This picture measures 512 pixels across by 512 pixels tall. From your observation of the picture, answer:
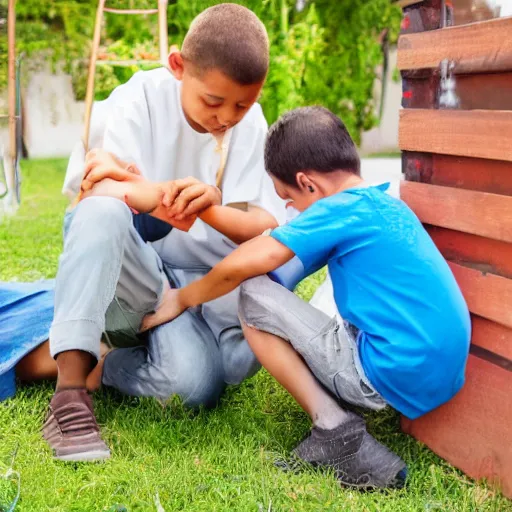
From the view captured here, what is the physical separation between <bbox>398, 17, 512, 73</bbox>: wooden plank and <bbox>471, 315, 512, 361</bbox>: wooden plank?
0.62 m

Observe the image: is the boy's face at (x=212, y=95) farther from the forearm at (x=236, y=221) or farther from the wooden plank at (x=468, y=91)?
the wooden plank at (x=468, y=91)

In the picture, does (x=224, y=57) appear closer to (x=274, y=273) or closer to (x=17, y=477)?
(x=274, y=273)

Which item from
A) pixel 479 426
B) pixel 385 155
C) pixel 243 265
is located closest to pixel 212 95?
pixel 243 265

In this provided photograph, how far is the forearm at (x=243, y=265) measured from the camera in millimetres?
2094

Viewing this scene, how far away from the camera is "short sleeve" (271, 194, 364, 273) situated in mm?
2037

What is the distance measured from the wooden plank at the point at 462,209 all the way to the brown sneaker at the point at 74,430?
41.3 inches

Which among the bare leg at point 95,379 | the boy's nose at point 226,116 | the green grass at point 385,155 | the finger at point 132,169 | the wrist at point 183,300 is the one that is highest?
the boy's nose at point 226,116

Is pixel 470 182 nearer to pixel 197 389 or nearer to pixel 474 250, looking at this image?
pixel 474 250

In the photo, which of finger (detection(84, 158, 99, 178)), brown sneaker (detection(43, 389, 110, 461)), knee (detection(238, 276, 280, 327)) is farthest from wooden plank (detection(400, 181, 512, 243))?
brown sneaker (detection(43, 389, 110, 461))

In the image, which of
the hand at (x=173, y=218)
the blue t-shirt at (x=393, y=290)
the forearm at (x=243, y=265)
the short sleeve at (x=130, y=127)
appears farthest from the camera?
the short sleeve at (x=130, y=127)

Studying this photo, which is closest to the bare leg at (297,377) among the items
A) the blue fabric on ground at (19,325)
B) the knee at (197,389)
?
the knee at (197,389)

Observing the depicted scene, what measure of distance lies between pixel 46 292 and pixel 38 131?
31.9 feet

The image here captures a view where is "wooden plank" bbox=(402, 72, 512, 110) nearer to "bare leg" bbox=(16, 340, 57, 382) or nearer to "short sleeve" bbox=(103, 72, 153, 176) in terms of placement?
"short sleeve" bbox=(103, 72, 153, 176)

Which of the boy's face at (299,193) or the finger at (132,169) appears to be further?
the finger at (132,169)
